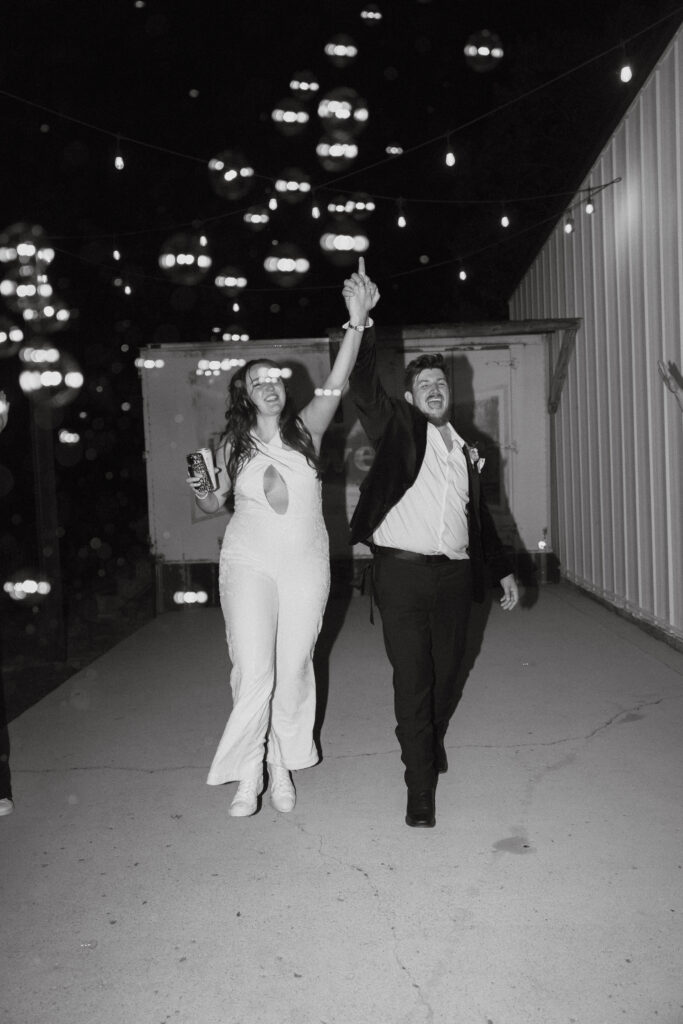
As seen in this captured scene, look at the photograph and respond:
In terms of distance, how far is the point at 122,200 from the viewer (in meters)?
17.6

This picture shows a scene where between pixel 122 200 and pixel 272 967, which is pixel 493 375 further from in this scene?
pixel 122 200

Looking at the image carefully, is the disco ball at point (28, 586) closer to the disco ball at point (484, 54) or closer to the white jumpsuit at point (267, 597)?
the white jumpsuit at point (267, 597)

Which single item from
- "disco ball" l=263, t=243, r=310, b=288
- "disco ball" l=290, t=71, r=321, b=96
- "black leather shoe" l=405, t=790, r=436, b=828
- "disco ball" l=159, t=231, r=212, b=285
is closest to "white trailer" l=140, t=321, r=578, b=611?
"disco ball" l=159, t=231, r=212, b=285

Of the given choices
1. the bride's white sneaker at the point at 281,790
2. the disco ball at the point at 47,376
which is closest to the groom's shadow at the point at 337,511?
the disco ball at the point at 47,376

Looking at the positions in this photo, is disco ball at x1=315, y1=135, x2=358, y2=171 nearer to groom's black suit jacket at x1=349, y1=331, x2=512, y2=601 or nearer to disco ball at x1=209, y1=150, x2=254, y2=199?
disco ball at x1=209, y1=150, x2=254, y2=199

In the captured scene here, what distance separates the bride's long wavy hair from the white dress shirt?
441 millimetres

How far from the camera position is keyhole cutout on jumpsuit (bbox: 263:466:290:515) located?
12.0 feet

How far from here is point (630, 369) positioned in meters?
7.39

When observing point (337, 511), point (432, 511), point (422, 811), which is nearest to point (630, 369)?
point (337, 511)

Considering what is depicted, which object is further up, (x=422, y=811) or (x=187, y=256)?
(x=187, y=256)

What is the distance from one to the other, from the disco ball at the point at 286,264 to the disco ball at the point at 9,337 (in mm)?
16117

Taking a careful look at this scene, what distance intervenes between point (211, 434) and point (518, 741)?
5868 millimetres

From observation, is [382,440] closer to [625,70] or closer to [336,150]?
[625,70]

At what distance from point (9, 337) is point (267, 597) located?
22.7ft
